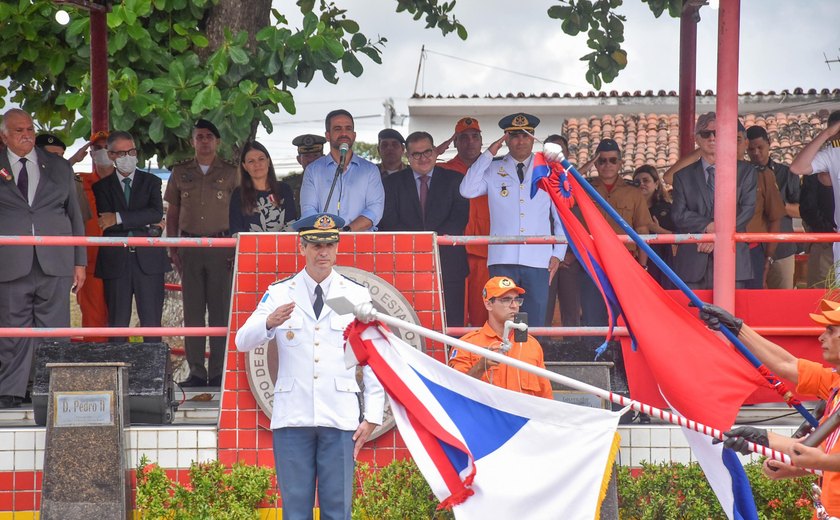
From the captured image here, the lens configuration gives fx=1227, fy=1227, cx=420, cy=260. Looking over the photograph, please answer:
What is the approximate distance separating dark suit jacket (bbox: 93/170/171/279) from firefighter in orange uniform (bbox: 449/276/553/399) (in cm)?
346

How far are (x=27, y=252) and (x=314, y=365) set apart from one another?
9.85 feet

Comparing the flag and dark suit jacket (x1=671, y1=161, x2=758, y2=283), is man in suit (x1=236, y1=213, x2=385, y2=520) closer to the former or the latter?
the flag

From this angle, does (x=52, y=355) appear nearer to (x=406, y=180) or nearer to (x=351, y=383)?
(x=351, y=383)

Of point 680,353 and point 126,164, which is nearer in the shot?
point 680,353

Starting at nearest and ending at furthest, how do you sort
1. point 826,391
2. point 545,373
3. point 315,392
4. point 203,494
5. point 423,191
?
point 545,373
point 826,391
point 315,392
point 203,494
point 423,191

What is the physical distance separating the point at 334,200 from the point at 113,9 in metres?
2.82

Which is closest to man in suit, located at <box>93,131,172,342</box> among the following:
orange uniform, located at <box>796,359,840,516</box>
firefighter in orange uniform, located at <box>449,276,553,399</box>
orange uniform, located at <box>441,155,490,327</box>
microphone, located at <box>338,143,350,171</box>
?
microphone, located at <box>338,143,350,171</box>

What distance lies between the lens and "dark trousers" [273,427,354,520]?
6.88 m

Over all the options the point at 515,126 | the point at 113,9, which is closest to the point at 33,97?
the point at 113,9

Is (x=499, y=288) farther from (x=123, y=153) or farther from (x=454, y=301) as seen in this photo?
(x=123, y=153)

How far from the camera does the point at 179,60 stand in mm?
11359

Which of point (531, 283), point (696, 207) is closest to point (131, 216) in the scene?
point (531, 283)

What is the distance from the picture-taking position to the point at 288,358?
695cm

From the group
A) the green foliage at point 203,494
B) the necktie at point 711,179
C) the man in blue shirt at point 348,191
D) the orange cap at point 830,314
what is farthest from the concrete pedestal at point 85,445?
the necktie at point 711,179
